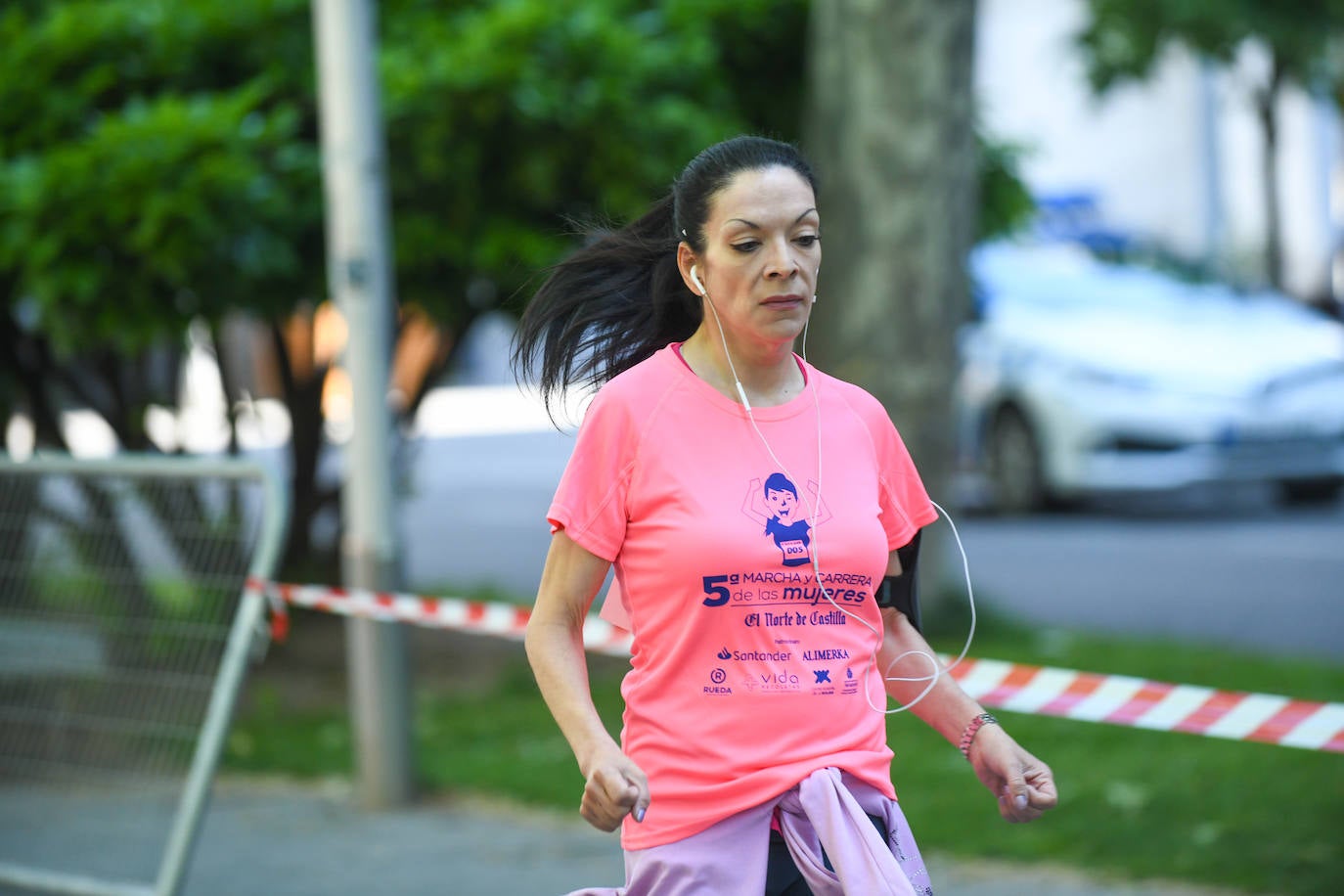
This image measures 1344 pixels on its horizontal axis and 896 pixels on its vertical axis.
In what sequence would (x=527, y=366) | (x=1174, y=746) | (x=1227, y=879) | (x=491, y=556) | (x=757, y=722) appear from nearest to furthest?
(x=757, y=722) < (x=527, y=366) < (x=1227, y=879) < (x=1174, y=746) < (x=491, y=556)

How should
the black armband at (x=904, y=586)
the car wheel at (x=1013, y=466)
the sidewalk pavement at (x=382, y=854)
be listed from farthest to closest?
the car wheel at (x=1013, y=466) → the sidewalk pavement at (x=382, y=854) → the black armband at (x=904, y=586)

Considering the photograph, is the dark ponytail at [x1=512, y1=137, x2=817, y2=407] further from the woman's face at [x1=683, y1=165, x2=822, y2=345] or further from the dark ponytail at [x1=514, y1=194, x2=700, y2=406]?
the woman's face at [x1=683, y1=165, x2=822, y2=345]

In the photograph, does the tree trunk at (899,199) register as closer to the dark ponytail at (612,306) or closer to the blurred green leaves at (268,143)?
the blurred green leaves at (268,143)

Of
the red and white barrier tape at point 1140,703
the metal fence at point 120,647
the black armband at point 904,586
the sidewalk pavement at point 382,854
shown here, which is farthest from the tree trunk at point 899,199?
the black armband at point 904,586

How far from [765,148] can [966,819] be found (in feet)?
Result: 11.4

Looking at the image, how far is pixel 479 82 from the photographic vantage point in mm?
6656

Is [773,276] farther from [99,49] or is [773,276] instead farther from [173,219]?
[99,49]

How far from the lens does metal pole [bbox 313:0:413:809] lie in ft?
19.7

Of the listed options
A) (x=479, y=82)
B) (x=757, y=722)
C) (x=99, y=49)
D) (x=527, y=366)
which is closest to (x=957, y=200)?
(x=479, y=82)

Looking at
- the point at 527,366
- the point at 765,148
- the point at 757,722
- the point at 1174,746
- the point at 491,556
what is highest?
the point at 765,148

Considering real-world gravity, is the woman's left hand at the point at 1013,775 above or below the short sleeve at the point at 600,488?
below

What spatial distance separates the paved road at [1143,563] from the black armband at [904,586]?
5.60 metres

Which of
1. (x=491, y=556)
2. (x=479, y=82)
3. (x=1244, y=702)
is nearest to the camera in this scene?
(x=1244, y=702)

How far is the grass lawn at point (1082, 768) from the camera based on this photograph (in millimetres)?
5152
